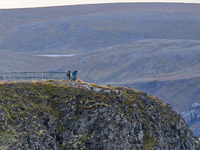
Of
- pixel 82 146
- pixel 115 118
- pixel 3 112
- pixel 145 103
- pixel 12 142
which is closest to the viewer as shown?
pixel 12 142

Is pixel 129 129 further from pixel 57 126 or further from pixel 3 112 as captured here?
pixel 3 112

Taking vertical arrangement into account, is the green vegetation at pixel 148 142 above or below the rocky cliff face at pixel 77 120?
below

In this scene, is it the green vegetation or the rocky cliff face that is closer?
the rocky cliff face

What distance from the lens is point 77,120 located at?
1801 inches

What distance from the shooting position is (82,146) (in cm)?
4359

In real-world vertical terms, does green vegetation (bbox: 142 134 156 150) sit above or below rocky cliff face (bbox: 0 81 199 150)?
below

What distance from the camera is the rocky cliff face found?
40781 mm

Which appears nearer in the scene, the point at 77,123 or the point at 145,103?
the point at 77,123

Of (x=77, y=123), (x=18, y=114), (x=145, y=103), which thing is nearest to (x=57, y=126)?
(x=77, y=123)

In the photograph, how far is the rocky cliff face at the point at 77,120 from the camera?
4078 cm

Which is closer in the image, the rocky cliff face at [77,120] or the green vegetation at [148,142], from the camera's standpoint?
the rocky cliff face at [77,120]

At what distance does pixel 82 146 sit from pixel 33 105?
601 cm

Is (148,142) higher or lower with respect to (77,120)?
lower

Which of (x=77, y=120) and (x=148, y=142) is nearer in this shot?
(x=77, y=120)
